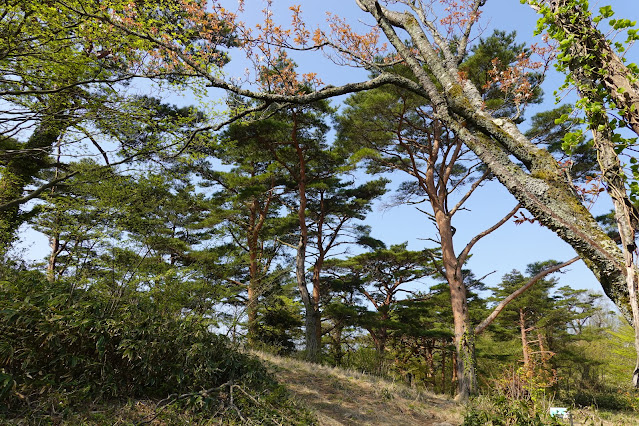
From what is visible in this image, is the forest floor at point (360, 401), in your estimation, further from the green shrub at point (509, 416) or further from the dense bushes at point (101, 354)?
the dense bushes at point (101, 354)

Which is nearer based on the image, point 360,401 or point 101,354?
point 101,354

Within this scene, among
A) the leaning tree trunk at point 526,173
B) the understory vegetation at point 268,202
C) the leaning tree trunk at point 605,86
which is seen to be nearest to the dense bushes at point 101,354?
the understory vegetation at point 268,202

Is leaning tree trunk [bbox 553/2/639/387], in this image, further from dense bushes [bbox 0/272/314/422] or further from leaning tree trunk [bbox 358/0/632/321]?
dense bushes [bbox 0/272/314/422]

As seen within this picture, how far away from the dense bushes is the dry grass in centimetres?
168

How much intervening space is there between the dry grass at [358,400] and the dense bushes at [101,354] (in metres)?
1.68

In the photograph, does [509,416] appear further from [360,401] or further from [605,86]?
[605,86]

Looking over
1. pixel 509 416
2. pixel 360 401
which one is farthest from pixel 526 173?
pixel 360 401

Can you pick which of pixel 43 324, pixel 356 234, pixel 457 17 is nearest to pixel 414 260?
pixel 356 234

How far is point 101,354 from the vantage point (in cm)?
328

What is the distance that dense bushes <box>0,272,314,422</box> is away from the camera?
2949 mm

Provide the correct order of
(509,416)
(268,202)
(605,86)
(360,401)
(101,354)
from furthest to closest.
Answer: (268,202) → (360,401) → (509,416) → (101,354) → (605,86)

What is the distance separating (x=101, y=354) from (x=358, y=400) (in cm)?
477

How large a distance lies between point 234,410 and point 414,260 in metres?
14.5

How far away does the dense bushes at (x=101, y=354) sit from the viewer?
295cm
